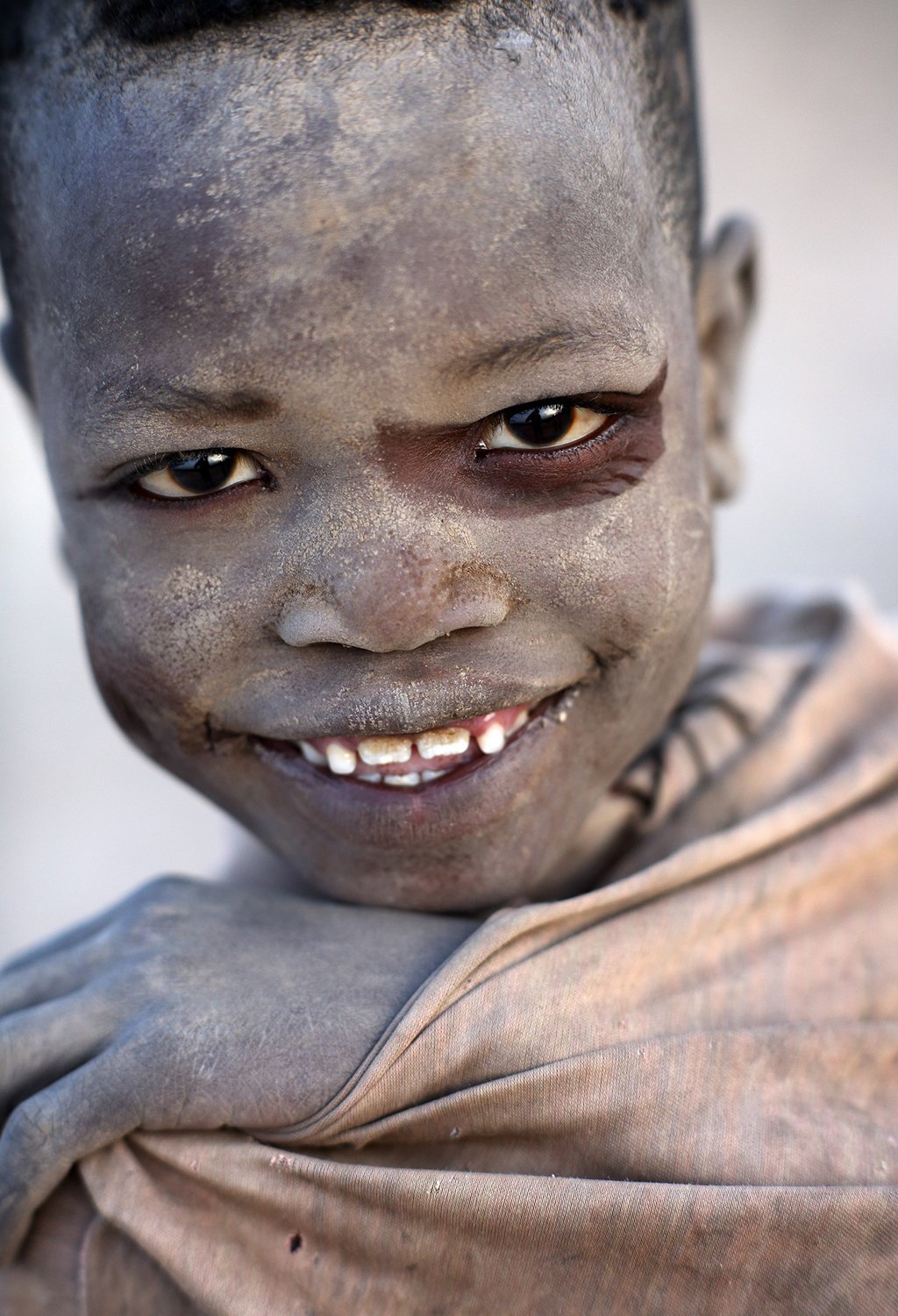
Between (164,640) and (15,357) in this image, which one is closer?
(164,640)

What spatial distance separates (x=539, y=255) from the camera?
794mm

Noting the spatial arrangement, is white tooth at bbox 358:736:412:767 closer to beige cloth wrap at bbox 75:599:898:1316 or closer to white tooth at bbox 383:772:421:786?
white tooth at bbox 383:772:421:786

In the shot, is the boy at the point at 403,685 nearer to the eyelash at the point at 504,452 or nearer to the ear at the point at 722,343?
the eyelash at the point at 504,452

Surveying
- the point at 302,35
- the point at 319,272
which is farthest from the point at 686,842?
the point at 302,35

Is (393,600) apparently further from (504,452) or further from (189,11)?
(189,11)

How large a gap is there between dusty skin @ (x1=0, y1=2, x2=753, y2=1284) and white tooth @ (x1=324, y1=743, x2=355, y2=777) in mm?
30

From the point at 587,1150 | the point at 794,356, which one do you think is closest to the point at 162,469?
the point at 587,1150

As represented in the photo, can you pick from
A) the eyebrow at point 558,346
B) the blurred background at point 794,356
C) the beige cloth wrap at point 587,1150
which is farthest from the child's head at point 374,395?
the blurred background at point 794,356

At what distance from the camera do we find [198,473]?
87 cm

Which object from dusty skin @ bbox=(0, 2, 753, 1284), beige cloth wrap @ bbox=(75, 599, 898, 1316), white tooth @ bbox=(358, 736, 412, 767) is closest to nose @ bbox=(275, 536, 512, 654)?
dusty skin @ bbox=(0, 2, 753, 1284)

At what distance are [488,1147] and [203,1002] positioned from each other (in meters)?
0.24

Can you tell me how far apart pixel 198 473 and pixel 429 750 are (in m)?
0.28

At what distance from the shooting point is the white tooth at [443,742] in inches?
36.5

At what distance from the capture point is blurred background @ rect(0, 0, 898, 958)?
280cm
